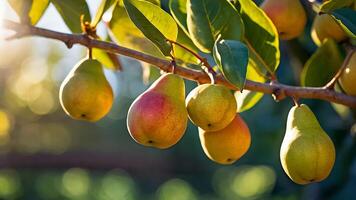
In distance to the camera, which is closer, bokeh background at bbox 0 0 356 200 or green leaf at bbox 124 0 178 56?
green leaf at bbox 124 0 178 56

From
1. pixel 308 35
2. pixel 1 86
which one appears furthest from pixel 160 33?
pixel 1 86

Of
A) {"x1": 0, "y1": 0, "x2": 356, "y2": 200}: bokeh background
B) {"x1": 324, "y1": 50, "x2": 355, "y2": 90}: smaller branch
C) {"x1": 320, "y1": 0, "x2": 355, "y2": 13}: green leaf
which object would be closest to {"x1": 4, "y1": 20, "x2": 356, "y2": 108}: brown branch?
{"x1": 324, "y1": 50, "x2": 355, "y2": 90}: smaller branch

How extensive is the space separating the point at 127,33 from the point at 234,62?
0.29 m

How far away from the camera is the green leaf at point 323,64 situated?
1020 millimetres

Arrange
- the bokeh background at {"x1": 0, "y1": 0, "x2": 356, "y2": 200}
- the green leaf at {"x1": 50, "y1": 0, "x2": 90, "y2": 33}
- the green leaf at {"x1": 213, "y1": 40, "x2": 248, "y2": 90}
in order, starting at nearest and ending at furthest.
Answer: the green leaf at {"x1": 213, "y1": 40, "x2": 248, "y2": 90} < the green leaf at {"x1": 50, "y1": 0, "x2": 90, "y2": 33} < the bokeh background at {"x1": 0, "y1": 0, "x2": 356, "y2": 200}

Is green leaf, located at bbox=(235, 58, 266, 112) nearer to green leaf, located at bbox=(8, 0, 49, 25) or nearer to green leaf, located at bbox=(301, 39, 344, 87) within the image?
green leaf, located at bbox=(301, 39, 344, 87)

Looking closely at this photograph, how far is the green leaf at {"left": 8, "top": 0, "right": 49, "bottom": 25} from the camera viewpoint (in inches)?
36.6

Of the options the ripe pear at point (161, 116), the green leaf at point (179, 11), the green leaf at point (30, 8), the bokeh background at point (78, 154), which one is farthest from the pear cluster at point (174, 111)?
the bokeh background at point (78, 154)

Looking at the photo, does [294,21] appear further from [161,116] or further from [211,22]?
[161,116]

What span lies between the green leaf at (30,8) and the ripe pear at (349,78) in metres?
0.45

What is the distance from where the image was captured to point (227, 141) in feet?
2.87

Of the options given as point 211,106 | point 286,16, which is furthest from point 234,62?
point 286,16

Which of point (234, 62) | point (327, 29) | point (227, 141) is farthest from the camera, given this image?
point (327, 29)

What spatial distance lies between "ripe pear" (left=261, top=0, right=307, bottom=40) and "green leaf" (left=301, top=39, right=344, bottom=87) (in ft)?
0.16
